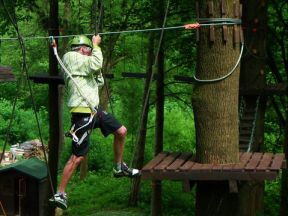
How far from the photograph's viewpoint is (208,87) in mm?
5484

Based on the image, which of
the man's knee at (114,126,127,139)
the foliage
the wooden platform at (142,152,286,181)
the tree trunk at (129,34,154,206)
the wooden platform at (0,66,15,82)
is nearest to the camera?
the wooden platform at (142,152,286,181)

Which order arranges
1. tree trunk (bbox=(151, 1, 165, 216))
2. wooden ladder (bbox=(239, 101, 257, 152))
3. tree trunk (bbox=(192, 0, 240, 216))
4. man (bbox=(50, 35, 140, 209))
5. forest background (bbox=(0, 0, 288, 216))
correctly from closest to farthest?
1. man (bbox=(50, 35, 140, 209))
2. tree trunk (bbox=(192, 0, 240, 216))
3. wooden ladder (bbox=(239, 101, 257, 152))
4. forest background (bbox=(0, 0, 288, 216))
5. tree trunk (bbox=(151, 1, 165, 216))

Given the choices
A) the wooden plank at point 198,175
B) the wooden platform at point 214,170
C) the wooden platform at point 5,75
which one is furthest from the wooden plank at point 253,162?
the wooden platform at point 5,75

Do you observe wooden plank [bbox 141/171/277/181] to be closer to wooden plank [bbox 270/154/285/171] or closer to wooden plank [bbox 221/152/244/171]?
wooden plank [bbox 221/152/244/171]

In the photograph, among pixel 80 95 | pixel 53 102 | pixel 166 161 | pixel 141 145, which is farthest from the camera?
pixel 141 145

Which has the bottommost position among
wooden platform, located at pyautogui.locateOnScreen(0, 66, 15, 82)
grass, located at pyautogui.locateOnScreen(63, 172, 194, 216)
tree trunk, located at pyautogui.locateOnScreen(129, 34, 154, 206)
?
grass, located at pyautogui.locateOnScreen(63, 172, 194, 216)

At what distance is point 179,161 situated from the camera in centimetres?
535

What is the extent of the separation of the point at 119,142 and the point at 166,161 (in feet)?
1.53

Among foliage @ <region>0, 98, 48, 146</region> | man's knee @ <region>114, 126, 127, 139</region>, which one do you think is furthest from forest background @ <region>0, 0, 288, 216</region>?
foliage @ <region>0, 98, 48, 146</region>

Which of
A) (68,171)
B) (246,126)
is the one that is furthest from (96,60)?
(246,126)

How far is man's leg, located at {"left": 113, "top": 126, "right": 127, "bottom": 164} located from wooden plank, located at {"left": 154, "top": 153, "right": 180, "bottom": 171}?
400 mm

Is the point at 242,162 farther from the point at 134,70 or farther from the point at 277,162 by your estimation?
the point at 134,70

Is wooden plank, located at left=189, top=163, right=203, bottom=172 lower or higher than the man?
lower

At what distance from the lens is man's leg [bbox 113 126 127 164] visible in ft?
17.1
